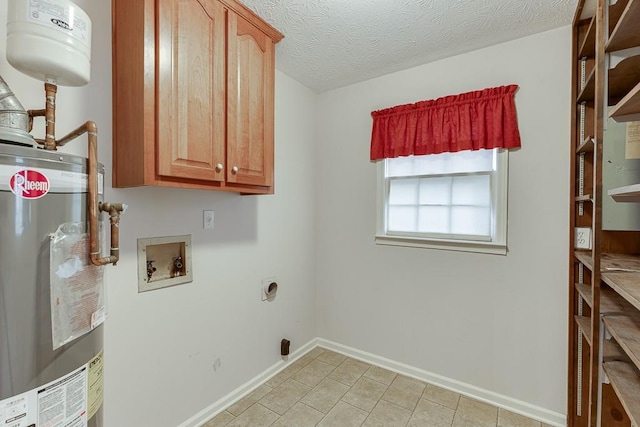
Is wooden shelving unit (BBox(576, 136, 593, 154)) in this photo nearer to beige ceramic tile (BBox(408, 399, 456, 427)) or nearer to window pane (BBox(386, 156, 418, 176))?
window pane (BBox(386, 156, 418, 176))

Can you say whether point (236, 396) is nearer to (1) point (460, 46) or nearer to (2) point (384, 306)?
(2) point (384, 306)

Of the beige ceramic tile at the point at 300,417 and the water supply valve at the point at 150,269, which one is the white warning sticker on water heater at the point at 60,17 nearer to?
the water supply valve at the point at 150,269

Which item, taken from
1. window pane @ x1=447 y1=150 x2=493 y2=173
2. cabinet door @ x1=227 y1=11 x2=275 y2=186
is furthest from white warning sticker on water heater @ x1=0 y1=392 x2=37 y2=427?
window pane @ x1=447 y1=150 x2=493 y2=173

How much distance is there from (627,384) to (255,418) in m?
1.80

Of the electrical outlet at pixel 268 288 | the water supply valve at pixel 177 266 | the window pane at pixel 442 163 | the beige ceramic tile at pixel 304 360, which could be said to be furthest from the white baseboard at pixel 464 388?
the water supply valve at pixel 177 266

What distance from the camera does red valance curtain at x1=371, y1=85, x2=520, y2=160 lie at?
187cm

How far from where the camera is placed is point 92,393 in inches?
33.0

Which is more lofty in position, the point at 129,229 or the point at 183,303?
the point at 129,229

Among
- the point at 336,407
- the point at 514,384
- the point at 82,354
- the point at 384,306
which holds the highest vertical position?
the point at 82,354

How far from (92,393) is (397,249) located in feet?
6.48

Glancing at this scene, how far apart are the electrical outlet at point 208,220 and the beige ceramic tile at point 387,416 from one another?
1.54 meters

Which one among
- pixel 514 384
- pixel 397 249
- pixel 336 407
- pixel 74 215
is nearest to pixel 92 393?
pixel 74 215

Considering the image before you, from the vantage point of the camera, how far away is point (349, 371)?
2.33 meters

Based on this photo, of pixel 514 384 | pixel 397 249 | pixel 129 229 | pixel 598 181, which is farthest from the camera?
pixel 397 249
